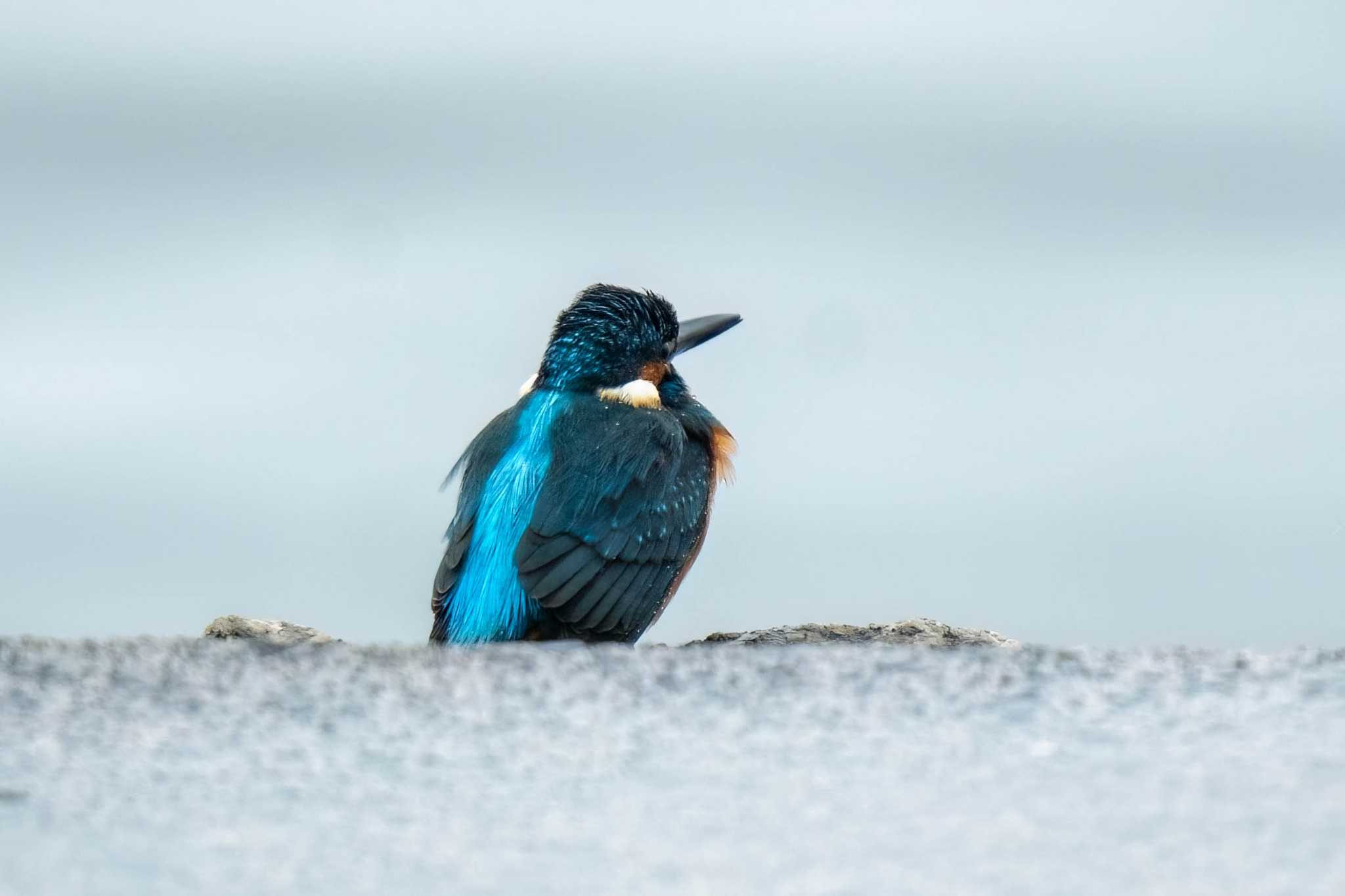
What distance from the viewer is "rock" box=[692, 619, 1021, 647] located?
3395mm

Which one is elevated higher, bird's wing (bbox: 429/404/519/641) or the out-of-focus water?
bird's wing (bbox: 429/404/519/641)

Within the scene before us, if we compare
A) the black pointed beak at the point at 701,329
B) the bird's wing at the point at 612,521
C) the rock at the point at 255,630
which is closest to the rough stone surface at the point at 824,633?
the rock at the point at 255,630

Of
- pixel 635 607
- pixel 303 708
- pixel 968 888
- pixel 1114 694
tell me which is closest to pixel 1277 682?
pixel 1114 694

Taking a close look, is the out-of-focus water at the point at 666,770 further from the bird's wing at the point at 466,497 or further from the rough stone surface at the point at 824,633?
the bird's wing at the point at 466,497

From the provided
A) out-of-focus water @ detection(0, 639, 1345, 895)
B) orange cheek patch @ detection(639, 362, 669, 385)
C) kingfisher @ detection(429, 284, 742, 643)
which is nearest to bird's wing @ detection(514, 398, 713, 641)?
kingfisher @ detection(429, 284, 742, 643)

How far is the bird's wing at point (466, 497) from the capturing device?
405 centimetres

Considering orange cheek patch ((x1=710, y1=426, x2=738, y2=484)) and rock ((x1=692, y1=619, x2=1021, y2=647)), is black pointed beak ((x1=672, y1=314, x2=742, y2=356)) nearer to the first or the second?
orange cheek patch ((x1=710, y1=426, x2=738, y2=484))

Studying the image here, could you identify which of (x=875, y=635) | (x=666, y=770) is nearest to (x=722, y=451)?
(x=875, y=635)

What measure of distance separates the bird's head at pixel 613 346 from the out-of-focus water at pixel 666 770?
2.40 metres

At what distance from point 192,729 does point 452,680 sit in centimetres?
31

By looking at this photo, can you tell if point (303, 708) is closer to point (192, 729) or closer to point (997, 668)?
point (192, 729)

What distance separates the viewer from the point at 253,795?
5.47 feet

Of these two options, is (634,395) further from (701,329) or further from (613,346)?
(701,329)

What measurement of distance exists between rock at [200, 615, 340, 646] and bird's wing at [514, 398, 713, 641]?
0.55 m
